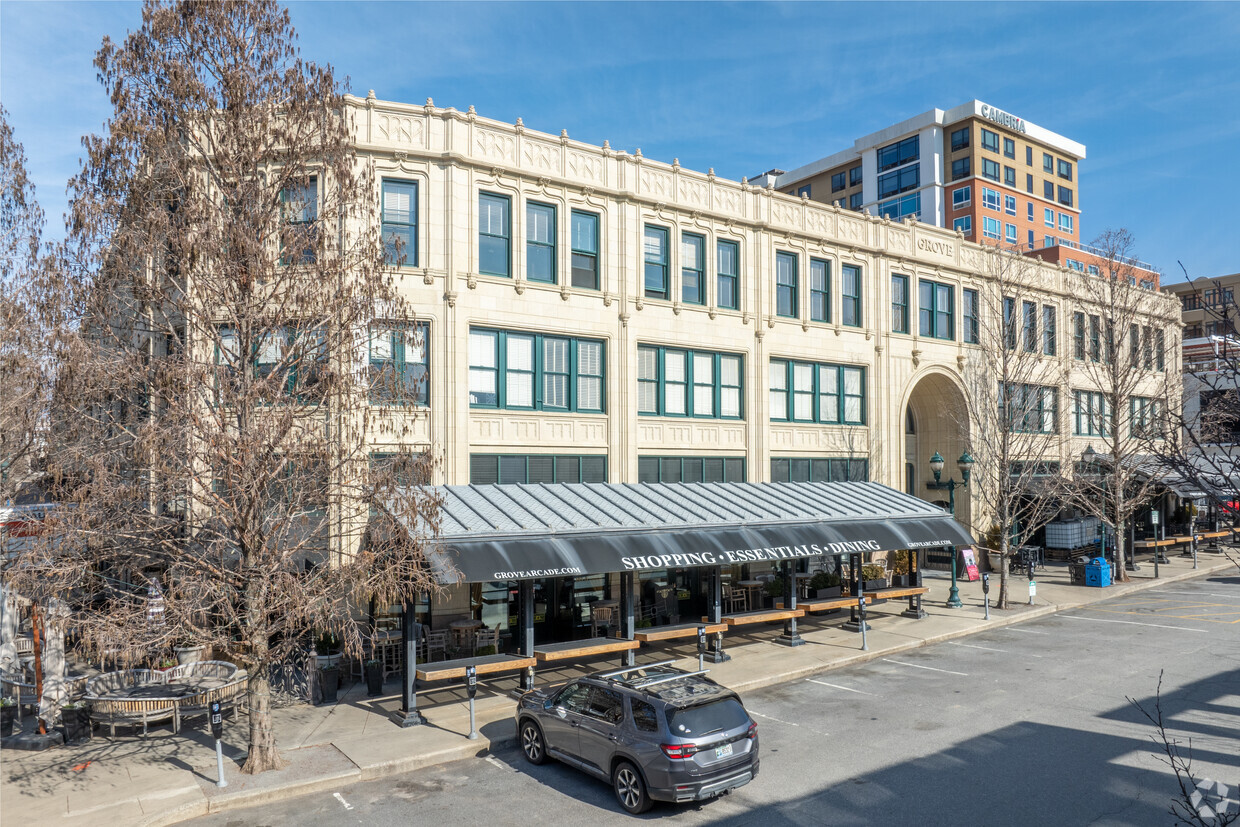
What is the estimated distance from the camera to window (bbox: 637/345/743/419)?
86.6 feet

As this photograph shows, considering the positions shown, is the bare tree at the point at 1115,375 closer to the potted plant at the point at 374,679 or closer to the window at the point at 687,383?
the window at the point at 687,383

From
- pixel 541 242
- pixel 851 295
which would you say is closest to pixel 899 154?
pixel 851 295

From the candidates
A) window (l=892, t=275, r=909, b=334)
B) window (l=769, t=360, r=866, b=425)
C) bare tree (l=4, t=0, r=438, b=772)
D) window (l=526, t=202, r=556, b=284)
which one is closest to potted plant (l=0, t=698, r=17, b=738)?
bare tree (l=4, t=0, r=438, b=772)

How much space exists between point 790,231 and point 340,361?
20364 millimetres

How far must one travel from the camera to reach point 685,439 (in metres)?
27.0

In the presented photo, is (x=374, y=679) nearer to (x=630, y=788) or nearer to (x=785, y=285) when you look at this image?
(x=630, y=788)

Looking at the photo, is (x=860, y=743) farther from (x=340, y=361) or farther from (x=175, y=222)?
(x=175, y=222)

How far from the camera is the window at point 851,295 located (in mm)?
32281

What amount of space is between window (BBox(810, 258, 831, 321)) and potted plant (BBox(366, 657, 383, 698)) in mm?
20119

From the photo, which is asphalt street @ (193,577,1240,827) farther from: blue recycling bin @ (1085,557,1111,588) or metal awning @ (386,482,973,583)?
blue recycling bin @ (1085,557,1111,588)

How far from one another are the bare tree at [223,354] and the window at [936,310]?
26.9m

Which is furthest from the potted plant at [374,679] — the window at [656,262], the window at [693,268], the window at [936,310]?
the window at [936,310]

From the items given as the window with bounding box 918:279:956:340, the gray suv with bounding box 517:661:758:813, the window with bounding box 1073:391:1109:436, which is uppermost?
the window with bounding box 918:279:956:340

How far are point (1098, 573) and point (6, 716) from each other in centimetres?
3531
